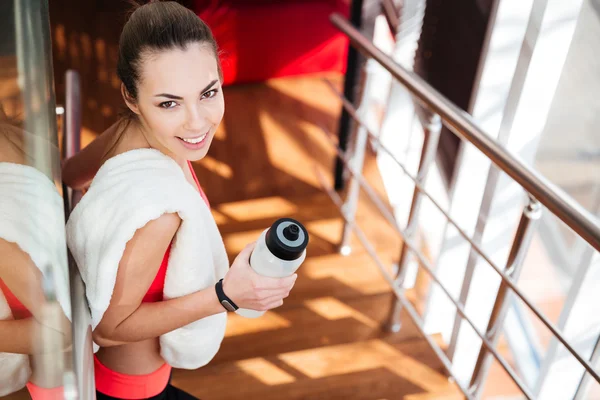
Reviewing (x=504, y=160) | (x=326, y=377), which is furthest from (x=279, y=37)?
(x=504, y=160)

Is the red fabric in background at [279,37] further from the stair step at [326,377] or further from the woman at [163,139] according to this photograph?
the woman at [163,139]

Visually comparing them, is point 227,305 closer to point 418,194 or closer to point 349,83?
point 418,194

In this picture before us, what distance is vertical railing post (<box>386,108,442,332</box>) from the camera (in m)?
1.39

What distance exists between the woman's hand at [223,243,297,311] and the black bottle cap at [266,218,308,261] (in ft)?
0.12

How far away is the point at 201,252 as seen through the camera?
656 millimetres

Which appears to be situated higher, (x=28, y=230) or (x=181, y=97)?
(x=181, y=97)

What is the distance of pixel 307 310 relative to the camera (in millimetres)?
1678

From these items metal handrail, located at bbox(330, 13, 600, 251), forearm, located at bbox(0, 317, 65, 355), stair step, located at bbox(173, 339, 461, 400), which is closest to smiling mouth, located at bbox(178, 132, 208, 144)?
forearm, located at bbox(0, 317, 65, 355)

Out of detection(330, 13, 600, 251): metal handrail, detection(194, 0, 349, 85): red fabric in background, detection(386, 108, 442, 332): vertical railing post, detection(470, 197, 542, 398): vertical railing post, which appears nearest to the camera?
detection(330, 13, 600, 251): metal handrail

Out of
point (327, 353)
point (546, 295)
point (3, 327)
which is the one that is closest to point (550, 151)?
point (546, 295)

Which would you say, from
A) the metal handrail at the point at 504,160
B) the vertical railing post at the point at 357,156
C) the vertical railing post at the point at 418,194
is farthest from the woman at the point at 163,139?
the vertical railing post at the point at 357,156

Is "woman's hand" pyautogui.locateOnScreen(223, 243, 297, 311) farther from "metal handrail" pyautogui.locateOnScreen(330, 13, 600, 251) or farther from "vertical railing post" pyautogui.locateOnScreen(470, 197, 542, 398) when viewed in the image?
"vertical railing post" pyautogui.locateOnScreen(470, 197, 542, 398)

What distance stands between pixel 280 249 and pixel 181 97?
0.18m

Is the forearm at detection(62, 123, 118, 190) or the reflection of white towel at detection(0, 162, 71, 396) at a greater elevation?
the forearm at detection(62, 123, 118, 190)
